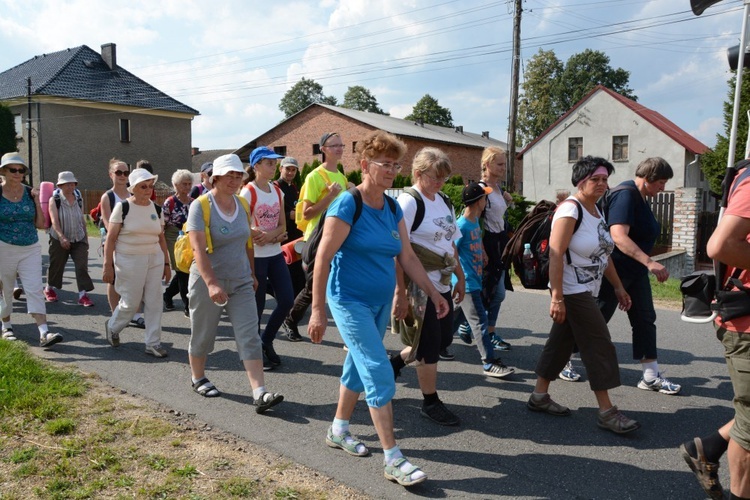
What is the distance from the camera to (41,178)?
35875 mm

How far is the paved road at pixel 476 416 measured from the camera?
136 inches

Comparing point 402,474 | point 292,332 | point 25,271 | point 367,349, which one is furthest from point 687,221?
point 25,271

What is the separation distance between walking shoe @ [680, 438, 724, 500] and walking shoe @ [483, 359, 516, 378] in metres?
2.14

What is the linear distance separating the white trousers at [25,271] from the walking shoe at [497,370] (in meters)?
4.45

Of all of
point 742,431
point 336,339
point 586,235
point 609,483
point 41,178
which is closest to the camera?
point 742,431

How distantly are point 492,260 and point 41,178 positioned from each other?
36.5 metres

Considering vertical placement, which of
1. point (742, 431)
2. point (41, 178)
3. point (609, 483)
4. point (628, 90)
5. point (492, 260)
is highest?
point (628, 90)

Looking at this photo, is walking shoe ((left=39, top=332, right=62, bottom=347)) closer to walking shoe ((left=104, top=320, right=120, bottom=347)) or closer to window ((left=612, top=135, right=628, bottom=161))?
walking shoe ((left=104, top=320, right=120, bottom=347))

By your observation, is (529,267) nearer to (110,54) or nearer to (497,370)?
(497,370)

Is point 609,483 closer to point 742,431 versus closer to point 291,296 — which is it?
point 742,431

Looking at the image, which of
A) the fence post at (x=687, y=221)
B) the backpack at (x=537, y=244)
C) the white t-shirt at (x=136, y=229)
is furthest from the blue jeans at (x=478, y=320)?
the fence post at (x=687, y=221)

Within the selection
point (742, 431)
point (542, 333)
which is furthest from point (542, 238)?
point (542, 333)

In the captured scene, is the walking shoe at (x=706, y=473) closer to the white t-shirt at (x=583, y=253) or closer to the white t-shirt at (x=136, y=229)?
the white t-shirt at (x=583, y=253)

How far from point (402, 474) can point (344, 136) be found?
39.9 m
